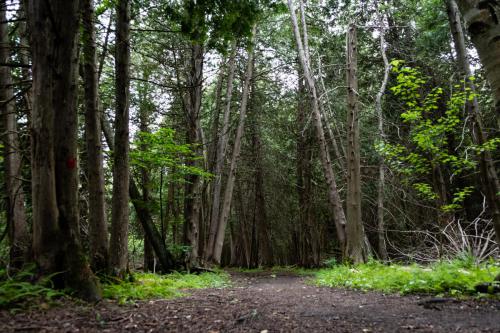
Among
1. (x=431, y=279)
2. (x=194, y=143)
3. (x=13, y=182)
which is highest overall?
(x=194, y=143)

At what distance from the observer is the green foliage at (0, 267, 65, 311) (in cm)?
294

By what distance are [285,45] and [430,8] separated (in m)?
5.89

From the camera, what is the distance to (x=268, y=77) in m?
14.7

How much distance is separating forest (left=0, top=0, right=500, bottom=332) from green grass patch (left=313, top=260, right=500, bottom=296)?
35 mm

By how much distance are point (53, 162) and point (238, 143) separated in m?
9.44

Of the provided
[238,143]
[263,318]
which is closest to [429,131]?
[263,318]

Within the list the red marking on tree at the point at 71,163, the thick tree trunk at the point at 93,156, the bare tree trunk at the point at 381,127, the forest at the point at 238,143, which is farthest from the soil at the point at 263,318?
the bare tree trunk at the point at 381,127

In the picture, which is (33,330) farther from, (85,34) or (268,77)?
(268,77)

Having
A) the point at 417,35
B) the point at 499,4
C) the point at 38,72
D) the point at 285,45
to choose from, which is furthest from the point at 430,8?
the point at 38,72

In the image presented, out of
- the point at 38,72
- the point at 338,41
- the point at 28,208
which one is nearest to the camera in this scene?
the point at 38,72

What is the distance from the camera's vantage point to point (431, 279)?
14.8 feet

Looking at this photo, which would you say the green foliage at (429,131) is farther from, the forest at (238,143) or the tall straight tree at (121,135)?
the tall straight tree at (121,135)

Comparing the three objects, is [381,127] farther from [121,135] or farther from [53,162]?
[53,162]

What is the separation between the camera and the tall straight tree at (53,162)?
3441 mm
